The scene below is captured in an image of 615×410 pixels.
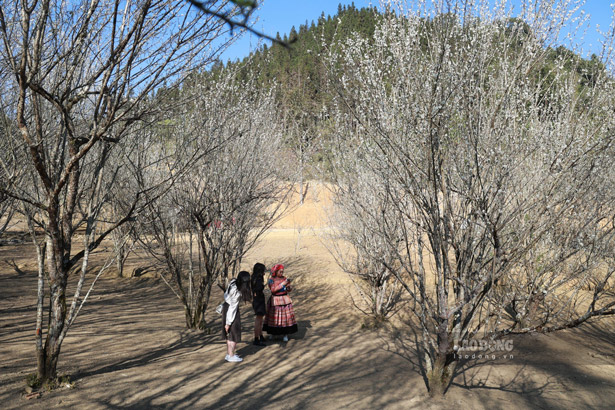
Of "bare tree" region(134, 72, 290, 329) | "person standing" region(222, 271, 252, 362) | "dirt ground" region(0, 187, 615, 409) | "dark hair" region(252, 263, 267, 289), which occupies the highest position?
"bare tree" region(134, 72, 290, 329)

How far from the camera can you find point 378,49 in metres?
4.81

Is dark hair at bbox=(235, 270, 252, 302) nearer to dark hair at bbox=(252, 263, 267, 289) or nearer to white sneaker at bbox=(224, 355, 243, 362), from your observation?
dark hair at bbox=(252, 263, 267, 289)

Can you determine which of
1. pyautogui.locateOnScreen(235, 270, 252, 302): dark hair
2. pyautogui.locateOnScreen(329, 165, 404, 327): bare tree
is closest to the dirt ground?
pyautogui.locateOnScreen(329, 165, 404, 327): bare tree

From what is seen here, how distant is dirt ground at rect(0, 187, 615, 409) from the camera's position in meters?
4.75

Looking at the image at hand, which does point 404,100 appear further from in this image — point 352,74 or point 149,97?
point 149,97

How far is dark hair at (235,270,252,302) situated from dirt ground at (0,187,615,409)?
0.82 metres

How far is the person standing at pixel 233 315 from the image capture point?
604 centimetres

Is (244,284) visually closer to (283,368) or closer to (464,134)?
(283,368)

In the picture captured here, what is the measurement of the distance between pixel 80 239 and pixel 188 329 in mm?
13431

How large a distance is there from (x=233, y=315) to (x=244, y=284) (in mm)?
544

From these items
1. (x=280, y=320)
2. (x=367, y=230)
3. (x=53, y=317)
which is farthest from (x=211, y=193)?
(x=367, y=230)

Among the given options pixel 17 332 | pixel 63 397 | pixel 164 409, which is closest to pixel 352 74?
pixel 164 409

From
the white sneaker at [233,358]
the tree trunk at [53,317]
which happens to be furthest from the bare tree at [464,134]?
the tree trunk at [53,317]

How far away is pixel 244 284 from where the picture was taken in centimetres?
657
